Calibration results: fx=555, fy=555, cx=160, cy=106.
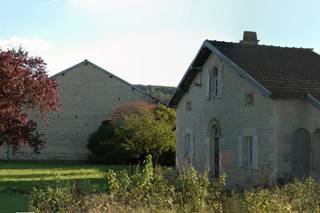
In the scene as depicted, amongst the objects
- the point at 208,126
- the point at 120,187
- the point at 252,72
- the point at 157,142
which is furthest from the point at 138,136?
the point at 120,187

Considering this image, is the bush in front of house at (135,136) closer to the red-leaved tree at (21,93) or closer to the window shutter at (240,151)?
the window shutter at (240,151)

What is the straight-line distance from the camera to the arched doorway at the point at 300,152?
2025cm

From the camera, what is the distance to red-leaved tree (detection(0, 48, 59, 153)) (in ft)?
63.4

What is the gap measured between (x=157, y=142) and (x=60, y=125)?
1023 centimetres

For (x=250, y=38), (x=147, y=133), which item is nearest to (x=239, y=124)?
Result: (x=250, y=38)

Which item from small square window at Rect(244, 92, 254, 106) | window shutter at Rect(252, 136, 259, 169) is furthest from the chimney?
window shutter at Rect(252, 136, 259, 169)

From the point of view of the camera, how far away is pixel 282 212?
27.1ft

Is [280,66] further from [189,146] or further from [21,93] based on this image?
[21,93]

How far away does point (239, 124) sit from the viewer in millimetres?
22609

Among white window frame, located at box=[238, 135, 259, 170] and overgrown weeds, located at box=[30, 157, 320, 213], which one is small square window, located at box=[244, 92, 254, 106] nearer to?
white window frame, located at box=[238, 135, 259, 170]

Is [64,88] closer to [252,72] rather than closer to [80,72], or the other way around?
[80,72]

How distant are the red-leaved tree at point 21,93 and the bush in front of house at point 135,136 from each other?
15.9 meters

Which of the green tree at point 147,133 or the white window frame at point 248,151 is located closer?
the white window frame at point 248,151

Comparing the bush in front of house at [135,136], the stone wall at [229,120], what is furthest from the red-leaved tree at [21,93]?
the bush in front of house at [135,136]
